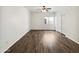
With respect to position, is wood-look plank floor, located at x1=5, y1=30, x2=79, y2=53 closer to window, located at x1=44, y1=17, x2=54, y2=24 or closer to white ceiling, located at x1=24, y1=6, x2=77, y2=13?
window, located at x1=44, y1=17, x2=54, y2=24

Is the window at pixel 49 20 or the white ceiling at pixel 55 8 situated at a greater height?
the white ceiling at pixel 55 8

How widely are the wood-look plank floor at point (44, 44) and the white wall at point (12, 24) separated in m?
0.12

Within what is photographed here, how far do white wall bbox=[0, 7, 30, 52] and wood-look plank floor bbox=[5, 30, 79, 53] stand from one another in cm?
12

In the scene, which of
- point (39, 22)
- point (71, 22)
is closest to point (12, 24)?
point (39, 22)

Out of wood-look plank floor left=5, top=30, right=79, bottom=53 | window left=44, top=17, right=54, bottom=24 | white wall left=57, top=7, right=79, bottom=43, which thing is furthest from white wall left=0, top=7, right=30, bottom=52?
white wall left=57, top=7, right=79, bottom=43

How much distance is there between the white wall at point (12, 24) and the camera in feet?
6.24

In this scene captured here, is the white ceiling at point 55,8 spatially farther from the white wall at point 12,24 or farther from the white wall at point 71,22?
the white wall at point 12,24

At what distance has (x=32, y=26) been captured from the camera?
213 centimetres

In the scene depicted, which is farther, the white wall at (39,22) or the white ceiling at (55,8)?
the white wall at (39,22)

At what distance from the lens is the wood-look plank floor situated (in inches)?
76.5

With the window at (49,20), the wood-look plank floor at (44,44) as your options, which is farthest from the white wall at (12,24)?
the window at (49,20)
